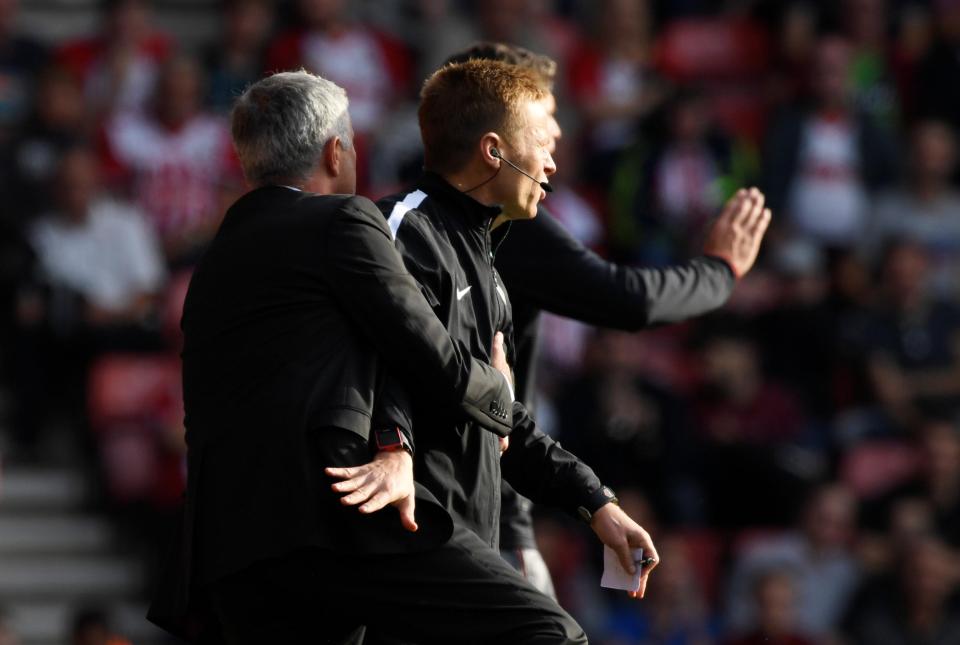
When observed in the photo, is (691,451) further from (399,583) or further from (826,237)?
(399,583)

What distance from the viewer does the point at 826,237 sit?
12039 mm

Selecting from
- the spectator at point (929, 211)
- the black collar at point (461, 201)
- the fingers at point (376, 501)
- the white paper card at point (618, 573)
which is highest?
the black collar at point (461, 201)

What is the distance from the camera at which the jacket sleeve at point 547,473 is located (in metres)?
4.65

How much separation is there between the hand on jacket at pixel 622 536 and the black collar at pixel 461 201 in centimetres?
79

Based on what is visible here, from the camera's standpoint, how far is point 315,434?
13.6 ft

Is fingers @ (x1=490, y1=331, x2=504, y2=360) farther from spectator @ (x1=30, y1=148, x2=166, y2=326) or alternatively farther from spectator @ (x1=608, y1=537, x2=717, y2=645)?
spectator @ (x1=30, y1=148, x2=166, y2=326)

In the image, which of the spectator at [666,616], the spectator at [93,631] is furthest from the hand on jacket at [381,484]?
the spectator at [666,616]

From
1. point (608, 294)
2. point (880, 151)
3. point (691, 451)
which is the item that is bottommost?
point (691, 451)

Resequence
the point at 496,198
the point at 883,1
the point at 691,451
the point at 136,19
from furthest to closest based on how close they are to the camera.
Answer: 1. the point at 883,1
2. the point at 136,19
3. the point at 691,451
4. the point at 496,198

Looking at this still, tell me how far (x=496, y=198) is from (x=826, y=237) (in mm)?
7689

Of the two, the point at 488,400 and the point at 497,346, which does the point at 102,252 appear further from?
the point at 488,400

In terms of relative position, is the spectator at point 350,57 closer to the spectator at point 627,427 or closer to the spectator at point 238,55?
the spectator at point 238,55

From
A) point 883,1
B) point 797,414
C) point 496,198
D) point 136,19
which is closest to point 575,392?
point 797,414

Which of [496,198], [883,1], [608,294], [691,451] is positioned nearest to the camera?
[496,198]
